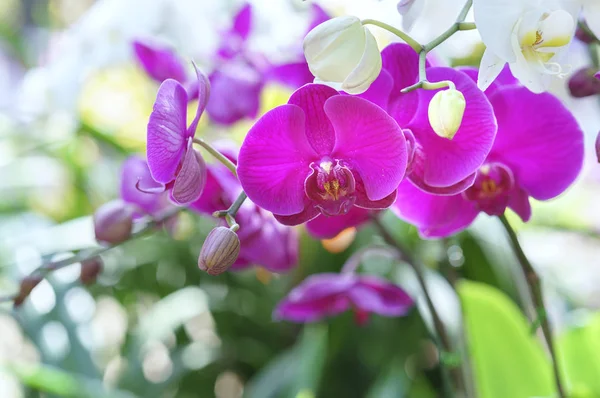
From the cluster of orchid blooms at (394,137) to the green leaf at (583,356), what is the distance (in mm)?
228

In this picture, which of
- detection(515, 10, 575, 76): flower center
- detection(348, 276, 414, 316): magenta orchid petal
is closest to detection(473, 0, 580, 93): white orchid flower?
detection(515, 10, 575, 76): flower center

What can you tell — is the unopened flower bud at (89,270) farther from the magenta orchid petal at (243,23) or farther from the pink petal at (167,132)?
the magenta orchid petal at (243,23)

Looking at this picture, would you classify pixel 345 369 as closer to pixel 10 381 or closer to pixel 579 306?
pixel 579 306

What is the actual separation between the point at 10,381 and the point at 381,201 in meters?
→ 0.60

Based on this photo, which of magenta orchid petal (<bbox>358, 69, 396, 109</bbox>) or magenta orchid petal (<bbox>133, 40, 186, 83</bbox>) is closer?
magenta orchid petal (<bbox>358, 69, 396, 109</bbox>)

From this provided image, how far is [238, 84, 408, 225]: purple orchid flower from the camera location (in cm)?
21

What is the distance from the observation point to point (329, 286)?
0.40 m

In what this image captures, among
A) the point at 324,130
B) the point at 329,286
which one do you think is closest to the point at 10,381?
the point at 329,286

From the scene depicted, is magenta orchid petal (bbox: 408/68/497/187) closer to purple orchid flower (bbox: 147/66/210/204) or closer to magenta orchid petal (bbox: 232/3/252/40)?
purple orchid flower (bbox: 147/66/210/204)

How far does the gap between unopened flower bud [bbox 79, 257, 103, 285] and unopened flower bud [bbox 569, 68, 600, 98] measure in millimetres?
253

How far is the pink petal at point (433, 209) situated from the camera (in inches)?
10.9

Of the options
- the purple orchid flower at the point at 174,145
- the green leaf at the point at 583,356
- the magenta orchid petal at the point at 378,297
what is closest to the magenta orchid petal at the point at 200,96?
the purple orchid flower at the point at 174,145

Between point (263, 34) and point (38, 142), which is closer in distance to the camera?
point (263, 34)

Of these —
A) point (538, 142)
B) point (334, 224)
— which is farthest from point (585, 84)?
point (334, 224)
